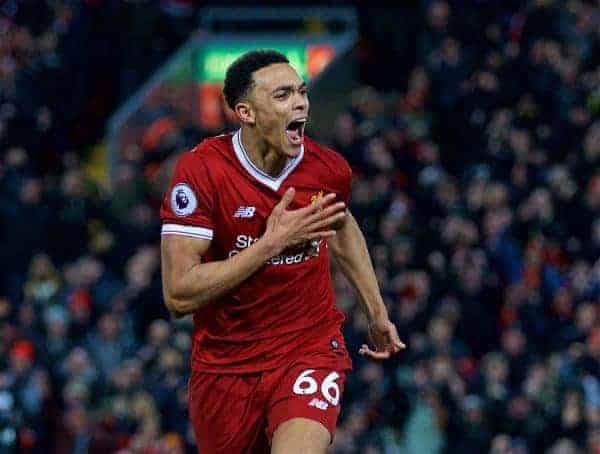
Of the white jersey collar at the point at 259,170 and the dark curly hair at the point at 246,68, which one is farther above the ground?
the dark curly hair at the point at 246,68

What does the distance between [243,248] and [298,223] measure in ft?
1.32

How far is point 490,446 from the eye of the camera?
39.5 feet

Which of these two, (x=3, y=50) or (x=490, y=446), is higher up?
(x=3, y=50)

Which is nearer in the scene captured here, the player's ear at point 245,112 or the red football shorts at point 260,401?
the red football shorts at point 260,401

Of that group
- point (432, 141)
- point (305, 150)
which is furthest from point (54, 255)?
point (305, 150)

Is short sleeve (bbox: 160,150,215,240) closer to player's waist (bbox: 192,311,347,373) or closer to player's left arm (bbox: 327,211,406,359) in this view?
player's waist (bbox: 192,311,347,373)

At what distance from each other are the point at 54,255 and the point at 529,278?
4.17m

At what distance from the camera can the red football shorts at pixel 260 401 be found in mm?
7047

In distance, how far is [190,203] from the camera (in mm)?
6980

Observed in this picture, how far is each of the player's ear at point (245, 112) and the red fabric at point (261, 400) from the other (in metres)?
1.07

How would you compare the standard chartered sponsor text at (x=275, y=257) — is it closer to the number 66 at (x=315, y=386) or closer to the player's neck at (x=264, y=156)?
the player's neck at (x=264, y=156)

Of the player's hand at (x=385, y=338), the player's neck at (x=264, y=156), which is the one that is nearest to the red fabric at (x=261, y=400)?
the player's hand at (x=385, y=338)

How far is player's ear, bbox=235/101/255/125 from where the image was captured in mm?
7176

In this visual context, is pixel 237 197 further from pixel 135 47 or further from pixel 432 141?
pixel 135 47
